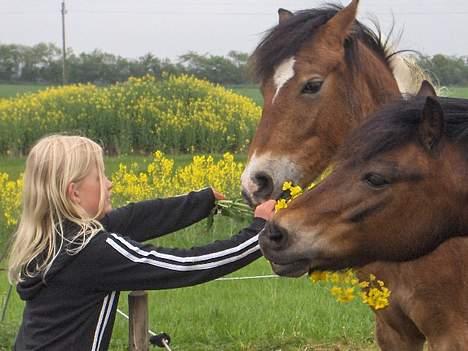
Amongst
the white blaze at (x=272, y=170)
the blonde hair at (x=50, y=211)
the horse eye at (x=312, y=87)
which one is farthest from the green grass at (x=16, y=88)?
the blonde hair at (x=50, y=211)

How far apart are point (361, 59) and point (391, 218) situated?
1.47 meters

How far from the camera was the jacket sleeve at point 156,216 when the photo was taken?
3.51 m

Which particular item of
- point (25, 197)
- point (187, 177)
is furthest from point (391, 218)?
point (187, 177)

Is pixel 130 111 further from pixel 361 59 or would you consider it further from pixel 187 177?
pixel 361 59

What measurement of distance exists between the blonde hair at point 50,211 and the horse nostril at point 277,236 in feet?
2.44

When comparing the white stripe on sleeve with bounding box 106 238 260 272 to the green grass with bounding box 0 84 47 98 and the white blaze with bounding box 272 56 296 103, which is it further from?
the green grass with bounding box 0 84 47 98

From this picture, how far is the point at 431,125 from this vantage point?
2.70m

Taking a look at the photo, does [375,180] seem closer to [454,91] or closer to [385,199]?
[385,199]

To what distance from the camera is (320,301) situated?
6.63m

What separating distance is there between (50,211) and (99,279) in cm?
32

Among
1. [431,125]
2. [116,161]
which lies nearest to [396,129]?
[431,125]

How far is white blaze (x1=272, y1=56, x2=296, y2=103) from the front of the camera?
3.87 meters

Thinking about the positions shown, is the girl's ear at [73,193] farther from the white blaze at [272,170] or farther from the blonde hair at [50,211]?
the white blaze at [272,170]

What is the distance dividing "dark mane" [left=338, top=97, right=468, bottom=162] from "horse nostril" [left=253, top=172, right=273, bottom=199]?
2.69ft
